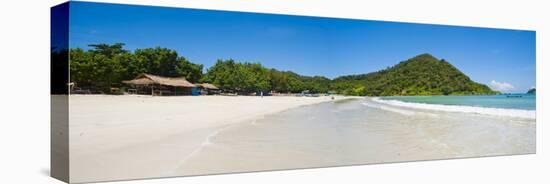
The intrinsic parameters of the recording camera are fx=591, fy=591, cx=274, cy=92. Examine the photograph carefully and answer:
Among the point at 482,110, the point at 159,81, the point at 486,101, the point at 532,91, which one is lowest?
the point at 482,110

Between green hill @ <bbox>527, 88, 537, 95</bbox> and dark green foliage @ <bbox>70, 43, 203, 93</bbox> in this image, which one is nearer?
dark green foliage @ <bbox>70, 43, 203, 93</bbox>

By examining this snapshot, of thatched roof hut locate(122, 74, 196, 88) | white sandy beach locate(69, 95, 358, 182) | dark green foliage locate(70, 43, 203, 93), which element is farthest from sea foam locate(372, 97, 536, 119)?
dark green foliage locate(70, 43, 203, 93)

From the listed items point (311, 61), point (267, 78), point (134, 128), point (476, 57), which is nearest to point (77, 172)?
point (134, 128)

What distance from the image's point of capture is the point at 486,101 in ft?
33.8

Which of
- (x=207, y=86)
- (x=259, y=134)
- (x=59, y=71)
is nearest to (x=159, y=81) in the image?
(x=207, y=86)

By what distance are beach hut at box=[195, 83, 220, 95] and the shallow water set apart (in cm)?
54

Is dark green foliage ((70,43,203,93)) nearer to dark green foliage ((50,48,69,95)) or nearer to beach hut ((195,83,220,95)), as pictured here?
dark green foliage ((50,48,69,95))

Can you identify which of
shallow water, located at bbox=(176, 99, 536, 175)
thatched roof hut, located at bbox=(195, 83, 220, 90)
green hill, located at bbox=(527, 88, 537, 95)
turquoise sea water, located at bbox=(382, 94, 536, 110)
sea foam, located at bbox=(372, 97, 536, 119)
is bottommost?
shallow water, located at bbox=(176, 99, 536, 175)

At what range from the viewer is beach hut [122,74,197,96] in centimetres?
748

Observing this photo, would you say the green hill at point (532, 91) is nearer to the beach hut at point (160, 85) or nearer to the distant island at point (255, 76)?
the distant island at point (255, 76)

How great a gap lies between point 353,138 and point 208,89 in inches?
89.9

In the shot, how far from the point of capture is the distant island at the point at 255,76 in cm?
723

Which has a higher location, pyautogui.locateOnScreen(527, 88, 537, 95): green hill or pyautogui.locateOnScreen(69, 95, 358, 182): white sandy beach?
pyautogui.locateOnScreen(527, 88, 537, 95): green hill

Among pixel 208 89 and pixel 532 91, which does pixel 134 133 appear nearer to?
pixel 208 89
